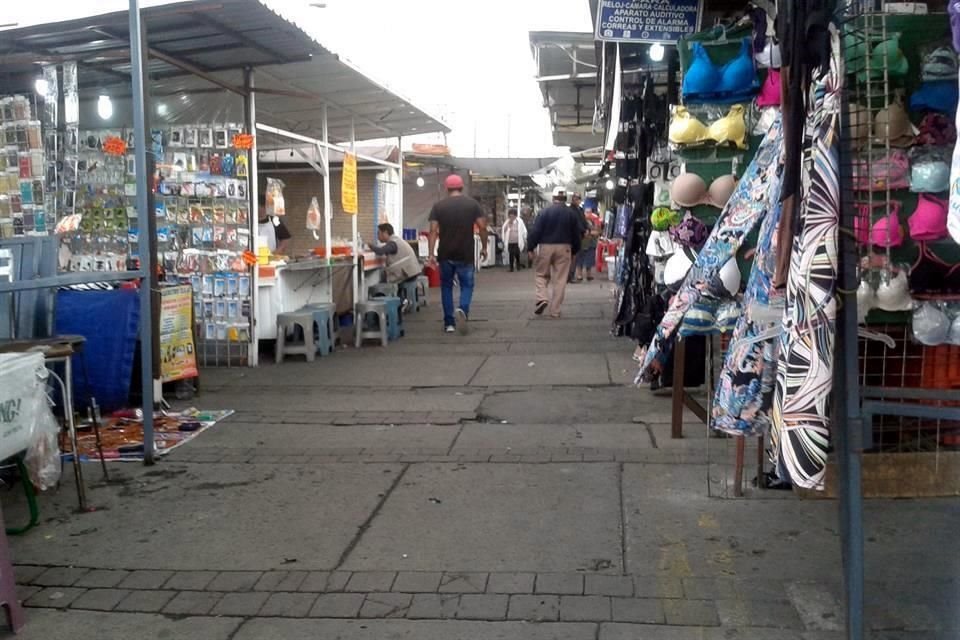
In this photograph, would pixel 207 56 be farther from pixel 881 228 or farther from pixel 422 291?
pixel 422 291

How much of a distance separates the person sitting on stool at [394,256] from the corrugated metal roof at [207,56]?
6.03 ft

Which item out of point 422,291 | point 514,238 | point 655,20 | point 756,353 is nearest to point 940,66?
point 756,353

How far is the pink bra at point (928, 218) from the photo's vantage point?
13.3ft

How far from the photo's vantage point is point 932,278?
4309mm

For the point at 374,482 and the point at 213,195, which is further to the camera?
the point at 213,195

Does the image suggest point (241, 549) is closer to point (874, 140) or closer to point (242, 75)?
point (874, 140)

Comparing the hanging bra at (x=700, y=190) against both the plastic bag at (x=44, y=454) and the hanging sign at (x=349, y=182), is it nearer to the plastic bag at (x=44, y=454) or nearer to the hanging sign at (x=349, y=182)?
the plastic bag at (x=44, y=454)

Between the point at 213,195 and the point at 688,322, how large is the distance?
5.86 metres

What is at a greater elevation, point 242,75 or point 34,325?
point 242,75

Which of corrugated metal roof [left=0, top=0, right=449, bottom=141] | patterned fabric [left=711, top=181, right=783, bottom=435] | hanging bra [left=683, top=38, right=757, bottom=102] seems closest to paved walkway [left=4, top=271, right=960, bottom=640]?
patterned fabric [left=711, top=181, right=783, bottom=435]

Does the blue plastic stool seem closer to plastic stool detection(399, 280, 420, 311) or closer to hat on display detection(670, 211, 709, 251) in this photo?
plastic stool detection(399, 280, 420, 311)

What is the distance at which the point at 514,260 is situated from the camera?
26047mm

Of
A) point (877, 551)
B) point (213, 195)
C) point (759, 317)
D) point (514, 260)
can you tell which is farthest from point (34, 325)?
point (514, 260)

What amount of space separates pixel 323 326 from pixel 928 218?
724 centimetres
